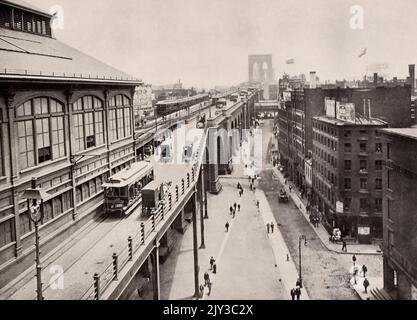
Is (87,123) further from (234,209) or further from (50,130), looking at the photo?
(234,209)

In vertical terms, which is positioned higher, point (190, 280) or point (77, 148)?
point (77, 148)

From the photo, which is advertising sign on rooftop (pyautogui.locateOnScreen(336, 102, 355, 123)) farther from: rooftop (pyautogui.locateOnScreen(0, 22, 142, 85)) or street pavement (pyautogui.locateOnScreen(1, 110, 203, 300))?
street pavement (pyautogui.locateOnScreen(1, 110, 203, 300))

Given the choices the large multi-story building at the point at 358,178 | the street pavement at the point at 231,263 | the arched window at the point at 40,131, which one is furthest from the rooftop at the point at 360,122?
the arched window at the point at 40,131

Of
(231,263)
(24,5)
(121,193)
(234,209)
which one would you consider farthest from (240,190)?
(24,5)

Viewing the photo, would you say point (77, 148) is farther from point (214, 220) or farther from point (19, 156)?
point (214, 220)

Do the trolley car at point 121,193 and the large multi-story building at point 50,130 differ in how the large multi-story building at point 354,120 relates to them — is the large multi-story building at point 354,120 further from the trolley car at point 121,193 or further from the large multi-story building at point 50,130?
the trolley car at point 121,193

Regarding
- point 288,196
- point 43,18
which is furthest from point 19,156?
point 288,196
